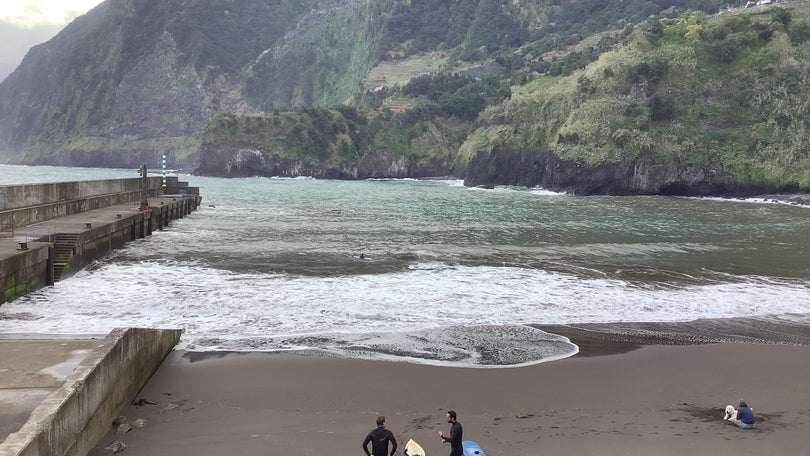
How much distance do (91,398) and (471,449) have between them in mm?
5069

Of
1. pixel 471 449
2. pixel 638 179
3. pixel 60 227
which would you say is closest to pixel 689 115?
pixel 638 179

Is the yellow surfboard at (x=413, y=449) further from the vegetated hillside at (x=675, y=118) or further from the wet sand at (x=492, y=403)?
the vegetated hillside at (x=675, y=118)

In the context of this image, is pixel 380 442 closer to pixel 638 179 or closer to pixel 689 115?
pixel 638 179

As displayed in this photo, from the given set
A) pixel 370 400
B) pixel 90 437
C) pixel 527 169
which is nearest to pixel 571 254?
pixel 370 400

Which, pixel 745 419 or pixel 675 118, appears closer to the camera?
pixel 745 419

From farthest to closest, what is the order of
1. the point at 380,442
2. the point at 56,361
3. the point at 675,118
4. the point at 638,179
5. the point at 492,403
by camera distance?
1. the point at 675,118
2. the point at 638,179
3. the point at 492,403
4. the point at 56,361
5. the point at 380,442

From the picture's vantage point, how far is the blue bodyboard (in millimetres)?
7902

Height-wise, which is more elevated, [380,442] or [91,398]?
[91,398]

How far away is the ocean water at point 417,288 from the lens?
542 inches

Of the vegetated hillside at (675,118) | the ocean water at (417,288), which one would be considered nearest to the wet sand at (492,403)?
the ocean water at (417,288)

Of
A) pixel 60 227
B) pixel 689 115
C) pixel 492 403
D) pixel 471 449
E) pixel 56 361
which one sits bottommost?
pixel 492 403

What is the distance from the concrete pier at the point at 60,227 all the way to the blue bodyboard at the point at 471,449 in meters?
13.5

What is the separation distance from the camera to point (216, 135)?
6196 inches

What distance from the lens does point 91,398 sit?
790cm
